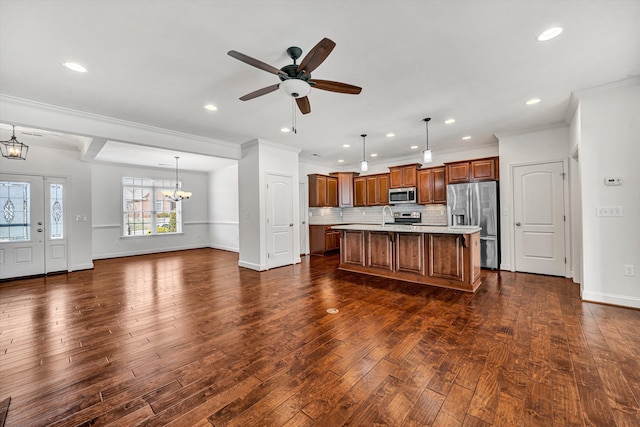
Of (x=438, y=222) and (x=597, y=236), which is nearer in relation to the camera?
(x=597, y=236)

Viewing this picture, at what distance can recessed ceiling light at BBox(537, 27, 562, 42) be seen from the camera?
7.23 ft

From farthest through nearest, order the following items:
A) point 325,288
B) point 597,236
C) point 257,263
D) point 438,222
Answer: point 438,222
point 257,263
point 325,288
point 597,236

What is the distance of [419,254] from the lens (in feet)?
14.7

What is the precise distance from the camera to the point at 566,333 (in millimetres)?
2605

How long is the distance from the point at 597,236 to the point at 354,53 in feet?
12.6

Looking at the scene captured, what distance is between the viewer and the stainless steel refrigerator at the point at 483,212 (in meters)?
5.32

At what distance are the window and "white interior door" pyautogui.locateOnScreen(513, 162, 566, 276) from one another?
31.2 feet

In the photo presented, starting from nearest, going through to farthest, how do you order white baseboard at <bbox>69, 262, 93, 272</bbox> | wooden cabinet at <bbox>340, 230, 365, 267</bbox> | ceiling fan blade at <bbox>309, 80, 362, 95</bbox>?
ceiling fan blade at <bbox>309, 80, 362, 95</bbox>
wooden cabinet at <bbox>340, 230, 365, 267</bbox>
white baseboard at <bbox>69, 262, 93, 272</bbox>

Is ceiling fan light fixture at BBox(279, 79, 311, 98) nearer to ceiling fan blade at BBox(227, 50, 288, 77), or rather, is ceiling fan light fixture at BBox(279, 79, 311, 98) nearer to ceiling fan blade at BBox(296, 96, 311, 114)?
ceiling fan blade at BBox(227, 50, 288, 77)

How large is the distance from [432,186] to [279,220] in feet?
12.4

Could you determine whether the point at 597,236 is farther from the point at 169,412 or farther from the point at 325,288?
the point at 169,412

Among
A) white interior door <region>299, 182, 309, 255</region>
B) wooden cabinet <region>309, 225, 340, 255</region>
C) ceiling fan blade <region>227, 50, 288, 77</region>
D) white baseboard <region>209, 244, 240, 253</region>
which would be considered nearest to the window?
white baseboard <region>209, 244, 240, 253</region>

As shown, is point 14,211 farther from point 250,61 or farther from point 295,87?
point 295,87

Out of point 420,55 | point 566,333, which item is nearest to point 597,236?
point 566,333
